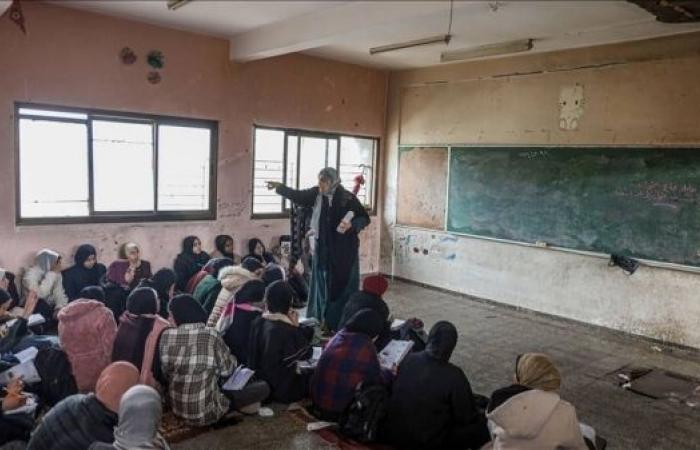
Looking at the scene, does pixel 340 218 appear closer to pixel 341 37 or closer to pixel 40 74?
pixel 341 37

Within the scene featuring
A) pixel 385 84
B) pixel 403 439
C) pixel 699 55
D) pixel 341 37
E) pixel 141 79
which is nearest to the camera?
pixel 403 439

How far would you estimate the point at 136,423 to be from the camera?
1953 mm

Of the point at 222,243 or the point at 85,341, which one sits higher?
the point at 222,243

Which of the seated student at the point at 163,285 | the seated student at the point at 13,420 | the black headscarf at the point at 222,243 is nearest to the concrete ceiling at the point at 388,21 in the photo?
the black headscarf at the point at 222,243

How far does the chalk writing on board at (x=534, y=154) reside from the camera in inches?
230

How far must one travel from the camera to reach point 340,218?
4.87 m

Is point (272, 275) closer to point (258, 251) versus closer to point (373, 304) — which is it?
A: point (373, 304)

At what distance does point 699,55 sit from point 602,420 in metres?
3.34

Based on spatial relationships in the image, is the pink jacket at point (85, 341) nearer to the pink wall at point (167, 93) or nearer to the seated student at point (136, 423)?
the seated student at point (136, 423)

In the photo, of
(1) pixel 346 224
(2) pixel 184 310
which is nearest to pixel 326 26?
(1) pixel 346 224

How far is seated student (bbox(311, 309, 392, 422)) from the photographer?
9.93 ft

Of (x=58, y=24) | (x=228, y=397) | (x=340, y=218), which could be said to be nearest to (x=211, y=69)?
(x=58, y=24)

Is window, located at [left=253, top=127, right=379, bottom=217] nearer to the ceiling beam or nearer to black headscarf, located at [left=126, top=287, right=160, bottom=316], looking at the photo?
the ceiling beam

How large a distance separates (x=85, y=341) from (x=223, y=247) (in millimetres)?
2732
